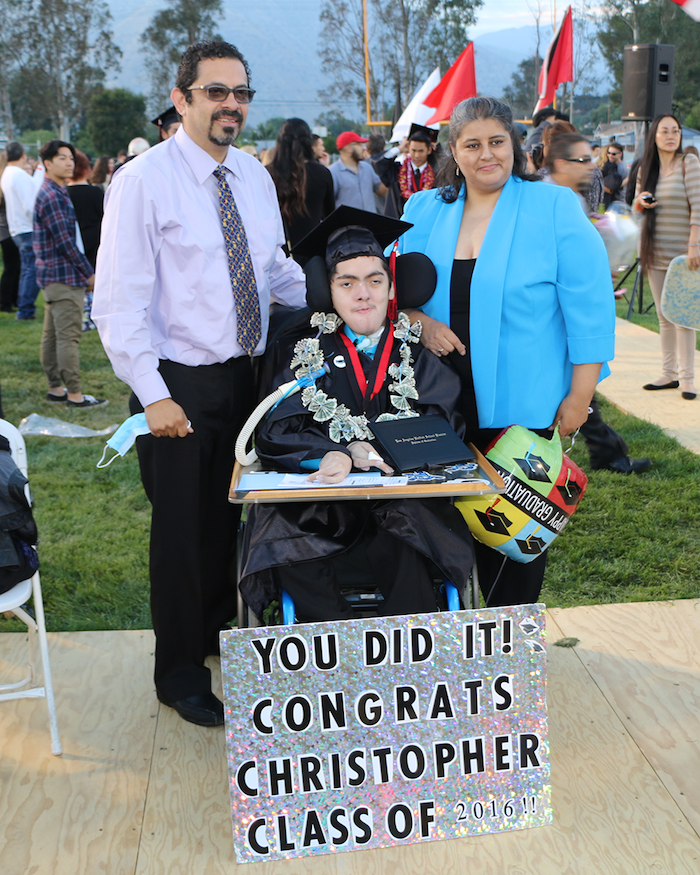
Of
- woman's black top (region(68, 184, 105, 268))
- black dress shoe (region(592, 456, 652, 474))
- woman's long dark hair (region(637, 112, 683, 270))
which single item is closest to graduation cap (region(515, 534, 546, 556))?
black dress shoe (region(592, 456, 652, 474))

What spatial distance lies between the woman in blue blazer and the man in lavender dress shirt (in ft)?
2.10

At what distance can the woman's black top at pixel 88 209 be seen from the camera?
7.12 metres

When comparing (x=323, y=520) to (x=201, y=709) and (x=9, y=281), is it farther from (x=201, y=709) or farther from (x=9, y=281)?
(x=9, y=281)

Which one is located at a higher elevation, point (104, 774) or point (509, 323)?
point (509, 323)

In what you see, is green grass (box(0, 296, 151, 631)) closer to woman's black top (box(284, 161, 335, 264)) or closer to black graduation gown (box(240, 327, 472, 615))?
black graduation gown (box(240, 327, 472, 615))

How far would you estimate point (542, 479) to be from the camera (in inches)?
99.9

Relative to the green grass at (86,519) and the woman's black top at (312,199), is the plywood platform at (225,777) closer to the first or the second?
the green grass at (86,519)

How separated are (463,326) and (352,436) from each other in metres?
0.53

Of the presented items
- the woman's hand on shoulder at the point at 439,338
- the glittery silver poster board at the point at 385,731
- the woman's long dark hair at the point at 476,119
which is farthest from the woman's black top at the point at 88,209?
the glittery silver poster board at the point at 385,731

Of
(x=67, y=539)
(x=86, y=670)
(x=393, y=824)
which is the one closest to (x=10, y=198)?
(x=67, y=539)

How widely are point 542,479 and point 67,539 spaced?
274 cm

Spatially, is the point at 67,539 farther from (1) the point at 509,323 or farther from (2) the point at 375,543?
(1) the point at 509,323

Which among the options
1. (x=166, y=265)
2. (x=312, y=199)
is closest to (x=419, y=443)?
(x=166, y=265)

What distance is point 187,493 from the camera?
108 inches
